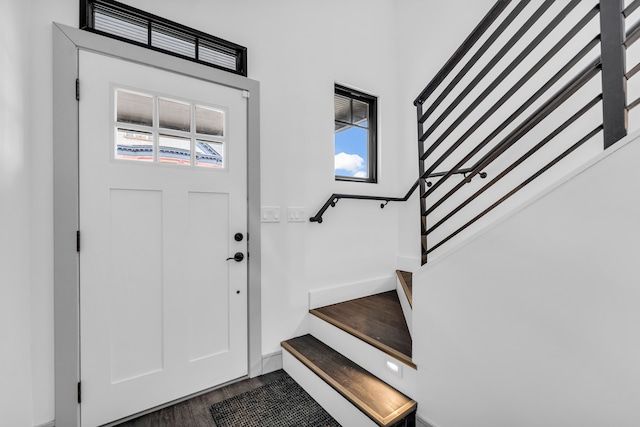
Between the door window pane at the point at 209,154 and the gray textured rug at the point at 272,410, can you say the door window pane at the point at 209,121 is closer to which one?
the door window pane at the point at 209,154

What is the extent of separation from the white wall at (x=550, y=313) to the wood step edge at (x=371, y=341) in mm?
177

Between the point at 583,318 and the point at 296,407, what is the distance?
154 centimetres

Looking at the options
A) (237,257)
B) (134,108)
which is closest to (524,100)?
(237,257)

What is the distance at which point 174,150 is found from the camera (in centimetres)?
179

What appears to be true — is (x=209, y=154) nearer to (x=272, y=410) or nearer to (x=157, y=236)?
(x=157, y=236)

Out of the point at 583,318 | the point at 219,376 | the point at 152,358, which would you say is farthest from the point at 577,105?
the point at 152,358

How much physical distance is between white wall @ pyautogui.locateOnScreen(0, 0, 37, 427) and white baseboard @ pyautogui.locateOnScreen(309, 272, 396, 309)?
1697 millimetres

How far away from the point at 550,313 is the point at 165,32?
8.15 feet

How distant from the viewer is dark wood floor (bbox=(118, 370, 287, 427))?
5.24 feet

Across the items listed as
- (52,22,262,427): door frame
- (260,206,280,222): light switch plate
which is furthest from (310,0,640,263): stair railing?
(52,22,262,427): door frame

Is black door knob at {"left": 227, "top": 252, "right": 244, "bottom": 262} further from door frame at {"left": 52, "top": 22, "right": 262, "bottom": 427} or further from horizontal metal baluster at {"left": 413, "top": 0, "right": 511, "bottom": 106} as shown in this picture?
horizontal metal baluster at {"left": 413, "top": 0, "right": 511, "bottom": 106}

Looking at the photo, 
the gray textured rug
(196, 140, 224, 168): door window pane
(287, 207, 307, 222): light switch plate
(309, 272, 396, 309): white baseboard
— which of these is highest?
(196, 140, 224, 168): door window pane

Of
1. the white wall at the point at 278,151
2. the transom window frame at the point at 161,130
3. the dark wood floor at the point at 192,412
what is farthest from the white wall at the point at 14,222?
the dark wood floor at the point at 192,412

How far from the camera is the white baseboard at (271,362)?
208 cm
